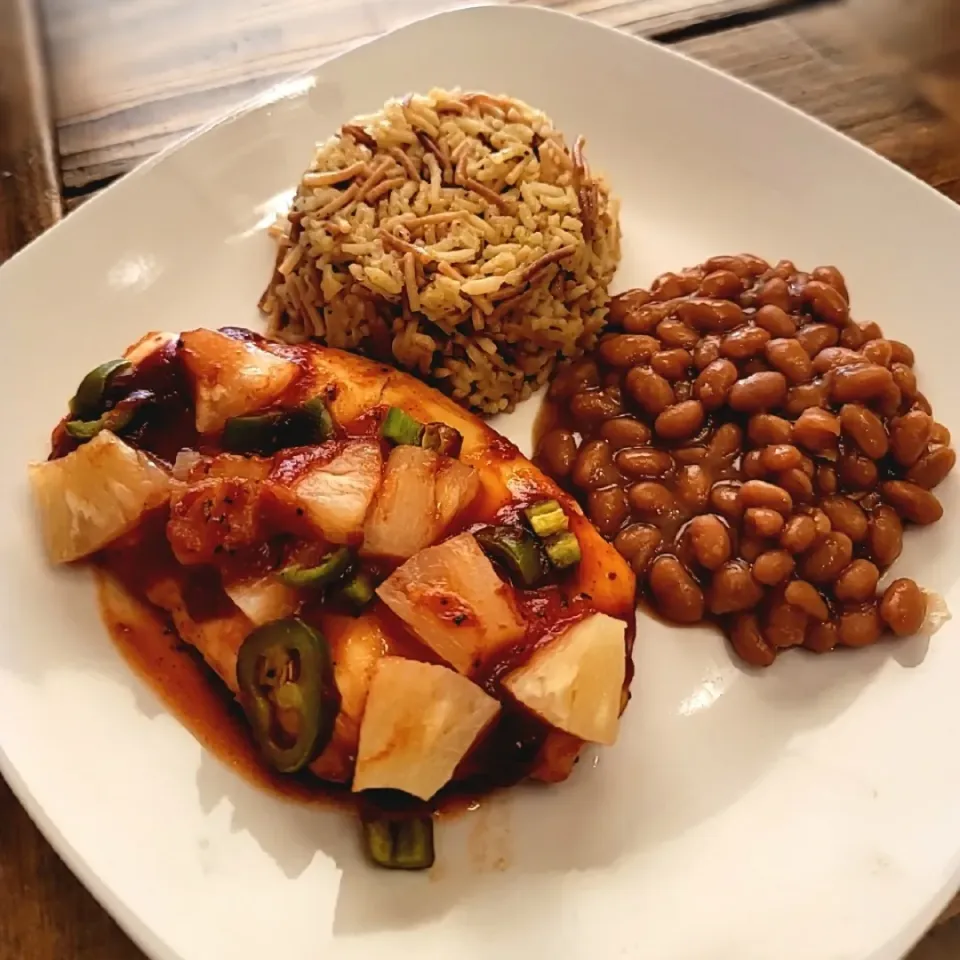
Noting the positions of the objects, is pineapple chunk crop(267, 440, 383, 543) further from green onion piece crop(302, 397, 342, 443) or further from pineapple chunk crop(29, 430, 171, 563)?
pineapple chunk crop(29, 430, 171, 563)

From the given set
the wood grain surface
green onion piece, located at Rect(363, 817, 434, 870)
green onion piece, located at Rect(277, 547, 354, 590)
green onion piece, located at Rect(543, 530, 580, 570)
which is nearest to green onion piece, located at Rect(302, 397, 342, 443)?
green onion piece, located at Rect(277, 547, 354, 590)

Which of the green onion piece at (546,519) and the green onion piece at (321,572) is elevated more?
the green onion piece at (546,519)

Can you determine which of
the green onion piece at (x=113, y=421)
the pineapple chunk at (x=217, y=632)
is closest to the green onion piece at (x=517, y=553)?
the pineapple chunk at (x=217, y=632)

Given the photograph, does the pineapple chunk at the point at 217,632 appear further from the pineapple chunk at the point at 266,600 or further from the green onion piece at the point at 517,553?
the green onion piece at the point at 517,553

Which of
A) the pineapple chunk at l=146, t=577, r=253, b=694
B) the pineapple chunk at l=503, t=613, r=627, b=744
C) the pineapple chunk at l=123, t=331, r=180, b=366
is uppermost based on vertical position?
the pineapple chunk at l=123, t=331, r=180, b=366

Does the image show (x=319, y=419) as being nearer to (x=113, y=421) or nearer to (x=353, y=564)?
(x=353, y=564)

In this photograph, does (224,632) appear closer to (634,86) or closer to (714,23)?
(634,86)
